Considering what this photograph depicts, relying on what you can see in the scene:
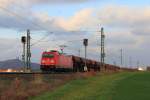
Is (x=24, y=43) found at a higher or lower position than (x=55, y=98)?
higher

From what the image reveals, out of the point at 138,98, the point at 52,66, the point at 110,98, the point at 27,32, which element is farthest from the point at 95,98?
the point at 27,32

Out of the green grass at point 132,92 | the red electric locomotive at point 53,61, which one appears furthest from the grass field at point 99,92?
the red electric locomotive at point 53,61

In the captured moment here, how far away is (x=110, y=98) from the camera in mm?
22312

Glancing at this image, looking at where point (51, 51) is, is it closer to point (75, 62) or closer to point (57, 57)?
point (57, 57)

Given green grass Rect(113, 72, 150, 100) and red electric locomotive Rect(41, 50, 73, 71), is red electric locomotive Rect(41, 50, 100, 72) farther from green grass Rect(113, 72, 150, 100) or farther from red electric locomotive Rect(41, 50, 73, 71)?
green grass Rect(113, 72, 150, 100)

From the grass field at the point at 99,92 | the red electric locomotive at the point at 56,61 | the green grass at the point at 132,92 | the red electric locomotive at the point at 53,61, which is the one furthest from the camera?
the red electric locomotive at the point at 56,61

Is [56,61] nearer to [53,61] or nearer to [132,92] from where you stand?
[53,61]

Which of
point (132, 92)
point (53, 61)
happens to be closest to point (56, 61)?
point (53, 61)

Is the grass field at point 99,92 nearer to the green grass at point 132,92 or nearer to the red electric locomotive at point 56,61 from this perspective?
the green grass at point 132,92

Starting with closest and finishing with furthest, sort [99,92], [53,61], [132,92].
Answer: [99,92] < [132,92] < [53,61]

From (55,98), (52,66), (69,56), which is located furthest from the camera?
(69,56)

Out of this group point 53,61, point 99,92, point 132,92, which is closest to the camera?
point 99,92

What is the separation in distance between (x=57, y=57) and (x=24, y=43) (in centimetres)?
562

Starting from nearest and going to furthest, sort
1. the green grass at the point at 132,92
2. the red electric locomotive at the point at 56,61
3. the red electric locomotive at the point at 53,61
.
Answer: the green grass at the point at 132,92, the red electric locomotive at the point at 53,61, the red electric locomotive at the point at 56,61
